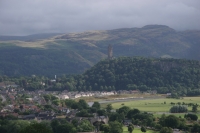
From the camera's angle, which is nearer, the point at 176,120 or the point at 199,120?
the point at 176,120

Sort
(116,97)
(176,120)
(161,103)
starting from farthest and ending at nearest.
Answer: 1. (116,97)
2. (161,103)
3. (176,120)

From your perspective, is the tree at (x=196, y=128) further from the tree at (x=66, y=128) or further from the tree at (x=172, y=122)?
the tree at (x=66, y=128)

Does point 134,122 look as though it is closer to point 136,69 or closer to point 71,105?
point 71,105

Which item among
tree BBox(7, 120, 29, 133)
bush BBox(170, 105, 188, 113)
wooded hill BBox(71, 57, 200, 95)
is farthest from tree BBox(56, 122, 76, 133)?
wooded hill BBox(71, 57, 200, 95)

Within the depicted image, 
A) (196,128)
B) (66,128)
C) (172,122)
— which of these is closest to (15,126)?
(66,128)

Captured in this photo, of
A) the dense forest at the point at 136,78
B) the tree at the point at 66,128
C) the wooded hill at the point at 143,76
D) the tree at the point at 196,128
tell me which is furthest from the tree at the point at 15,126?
the dense forest at the point at 136,78

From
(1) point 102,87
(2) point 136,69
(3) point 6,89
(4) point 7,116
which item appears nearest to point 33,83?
(3) point 6,89

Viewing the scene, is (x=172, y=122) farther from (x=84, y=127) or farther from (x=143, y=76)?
(x=143, y=76)

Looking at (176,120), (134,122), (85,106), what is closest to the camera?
(176,120)
